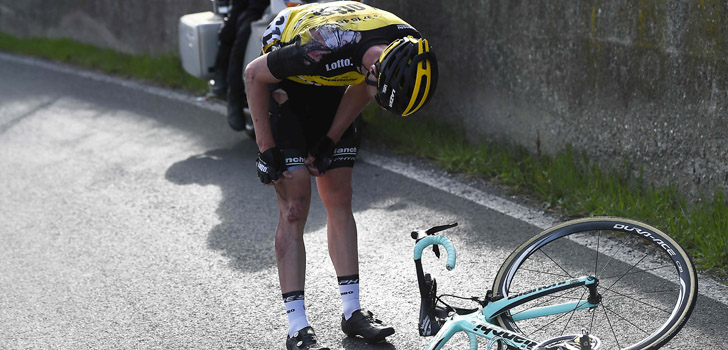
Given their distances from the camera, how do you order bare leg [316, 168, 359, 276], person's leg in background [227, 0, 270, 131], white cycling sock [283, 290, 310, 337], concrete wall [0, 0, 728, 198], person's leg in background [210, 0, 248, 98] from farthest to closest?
person's leg in background [210, 0, 248, 98]
person's leg in background [227, 0, 270, 131]
concrete wall [0, 0, 728, 198]
bare leg [316, 168, 359, 276]
white cycling sock [283, 290, 310, 337]

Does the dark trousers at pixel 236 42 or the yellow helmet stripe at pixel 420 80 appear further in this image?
the dark trousers at pixel 236 42

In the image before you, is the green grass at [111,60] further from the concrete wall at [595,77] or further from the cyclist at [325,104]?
the cyclist at [325,104]

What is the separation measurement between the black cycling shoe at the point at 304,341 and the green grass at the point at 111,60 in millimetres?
6502

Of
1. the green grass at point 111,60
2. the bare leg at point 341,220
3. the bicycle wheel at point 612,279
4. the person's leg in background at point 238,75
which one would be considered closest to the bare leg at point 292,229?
the bare leg at point 341,220

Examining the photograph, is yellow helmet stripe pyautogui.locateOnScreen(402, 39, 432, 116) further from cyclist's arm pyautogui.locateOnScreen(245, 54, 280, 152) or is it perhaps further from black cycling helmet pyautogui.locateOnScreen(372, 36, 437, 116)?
cyclist's arm pyautogui.locateOnScreen(245, 54, 280, 152)

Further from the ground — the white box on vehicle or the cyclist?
the cyclist

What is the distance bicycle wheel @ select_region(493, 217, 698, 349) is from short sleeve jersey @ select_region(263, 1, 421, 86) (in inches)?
40.8

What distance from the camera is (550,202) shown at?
6004 mm

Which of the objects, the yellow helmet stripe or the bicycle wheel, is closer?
the bicycle wheel

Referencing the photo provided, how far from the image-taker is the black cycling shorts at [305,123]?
4.18 metres

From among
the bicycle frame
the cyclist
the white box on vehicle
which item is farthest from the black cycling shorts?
the white box on vehicle

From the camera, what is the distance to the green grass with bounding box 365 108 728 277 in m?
5.11

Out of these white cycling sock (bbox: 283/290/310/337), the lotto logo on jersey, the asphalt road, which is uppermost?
the lotto logo on jersey

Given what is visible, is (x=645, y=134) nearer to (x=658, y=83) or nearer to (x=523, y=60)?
(x=658, y=83)
